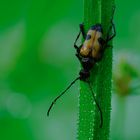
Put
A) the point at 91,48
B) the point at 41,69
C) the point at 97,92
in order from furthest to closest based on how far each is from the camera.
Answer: the point at 41,69
the point at 91,48
the point at 97,92

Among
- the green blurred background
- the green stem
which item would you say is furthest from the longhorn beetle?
the green blurred background

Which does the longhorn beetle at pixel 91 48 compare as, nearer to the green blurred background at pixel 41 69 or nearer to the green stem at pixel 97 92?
the green stem at pixel 97 92

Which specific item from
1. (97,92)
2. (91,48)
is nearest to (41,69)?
(91,48)

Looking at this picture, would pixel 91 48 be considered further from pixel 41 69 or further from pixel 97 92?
pixel 41 69

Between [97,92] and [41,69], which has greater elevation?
[97,92]

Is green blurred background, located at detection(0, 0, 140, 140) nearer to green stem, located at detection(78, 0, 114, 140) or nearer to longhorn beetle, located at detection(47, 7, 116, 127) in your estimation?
longhorn beetle, located at detection(47, 7, 116, 127)

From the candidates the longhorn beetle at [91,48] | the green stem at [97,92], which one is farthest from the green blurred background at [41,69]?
the green stem at [97,92]
